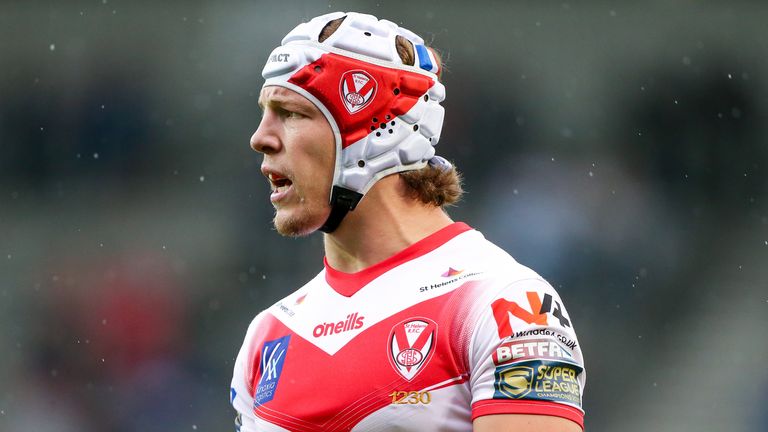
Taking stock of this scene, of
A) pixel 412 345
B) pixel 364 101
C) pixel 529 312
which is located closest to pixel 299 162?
pixel 364 101

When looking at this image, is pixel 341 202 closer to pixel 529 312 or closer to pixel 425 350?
pixel 425 350

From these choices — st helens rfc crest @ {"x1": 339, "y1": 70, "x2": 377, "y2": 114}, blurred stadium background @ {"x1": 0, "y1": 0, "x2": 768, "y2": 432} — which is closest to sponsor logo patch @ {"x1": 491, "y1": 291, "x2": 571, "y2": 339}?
st helens rfc crest @ {"x1": 339, "y1": 70, "x2": 377, "y2": 114}

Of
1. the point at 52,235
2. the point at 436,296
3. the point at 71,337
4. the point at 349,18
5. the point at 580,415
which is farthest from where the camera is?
the point at 52,235

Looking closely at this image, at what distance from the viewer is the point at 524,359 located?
2670 mm

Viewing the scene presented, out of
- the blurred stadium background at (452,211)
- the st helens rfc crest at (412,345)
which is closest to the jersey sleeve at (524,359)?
the st helens rfc crest at (412,345)

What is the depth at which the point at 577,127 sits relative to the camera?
807cm

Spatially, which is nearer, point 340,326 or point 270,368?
point 340,326

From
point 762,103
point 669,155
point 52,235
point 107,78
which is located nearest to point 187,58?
point 107,78

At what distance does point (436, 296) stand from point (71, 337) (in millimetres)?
5380

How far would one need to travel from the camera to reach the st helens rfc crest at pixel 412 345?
2.82 m

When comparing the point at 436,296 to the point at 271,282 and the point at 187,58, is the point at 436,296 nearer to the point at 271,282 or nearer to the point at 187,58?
the point at 271,282

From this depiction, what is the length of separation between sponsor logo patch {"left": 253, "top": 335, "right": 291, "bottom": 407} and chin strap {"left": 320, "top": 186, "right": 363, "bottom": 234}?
40 centimetres

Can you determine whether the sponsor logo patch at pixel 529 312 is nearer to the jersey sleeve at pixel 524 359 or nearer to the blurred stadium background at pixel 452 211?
the jersey sleeve at pixel 524 359

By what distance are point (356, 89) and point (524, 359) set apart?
1.05 m
